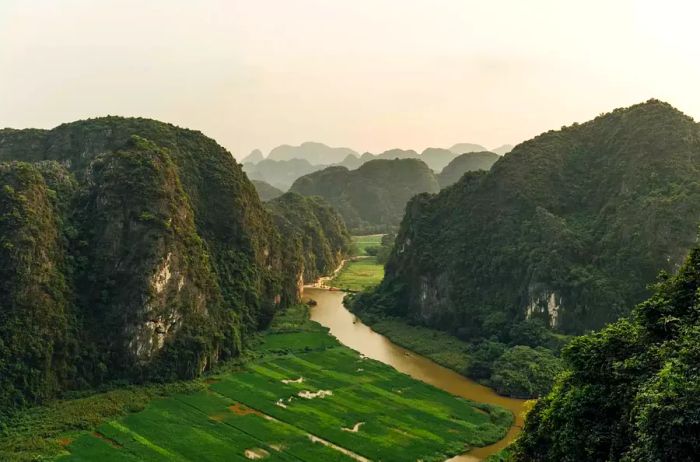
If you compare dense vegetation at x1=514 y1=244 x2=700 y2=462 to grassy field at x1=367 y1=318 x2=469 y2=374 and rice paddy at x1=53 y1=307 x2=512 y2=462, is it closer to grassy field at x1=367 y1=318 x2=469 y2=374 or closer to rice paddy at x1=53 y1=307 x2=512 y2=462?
rice paddy at x1=53 y1=307 x2=512 y2=462

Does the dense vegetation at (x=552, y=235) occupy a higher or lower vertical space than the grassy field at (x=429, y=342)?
higher

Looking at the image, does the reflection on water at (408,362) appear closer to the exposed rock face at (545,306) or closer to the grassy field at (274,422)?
Result: the grassy field at (274,422)

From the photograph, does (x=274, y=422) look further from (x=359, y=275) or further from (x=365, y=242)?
(x=365, y=242)

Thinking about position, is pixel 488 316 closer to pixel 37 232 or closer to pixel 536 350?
pixel 536 350

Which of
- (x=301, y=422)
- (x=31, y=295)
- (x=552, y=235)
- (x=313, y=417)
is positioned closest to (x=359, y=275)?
(x=552, y=235)

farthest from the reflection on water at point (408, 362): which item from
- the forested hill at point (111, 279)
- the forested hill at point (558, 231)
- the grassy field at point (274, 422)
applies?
the forested hill at point (111, 279)

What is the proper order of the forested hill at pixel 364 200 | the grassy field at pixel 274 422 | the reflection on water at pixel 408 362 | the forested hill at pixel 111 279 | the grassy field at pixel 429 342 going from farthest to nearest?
the forested hill at pixel 364 200 < the grassy field at pixel 429 342 < the reflection on water at pixel 408 362 < the forested hill at pixel 111 279 < the grassy field at pixel 274 422

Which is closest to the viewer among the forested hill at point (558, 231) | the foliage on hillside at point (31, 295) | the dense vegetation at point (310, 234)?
the foliage on hillside at point (31, 295)
